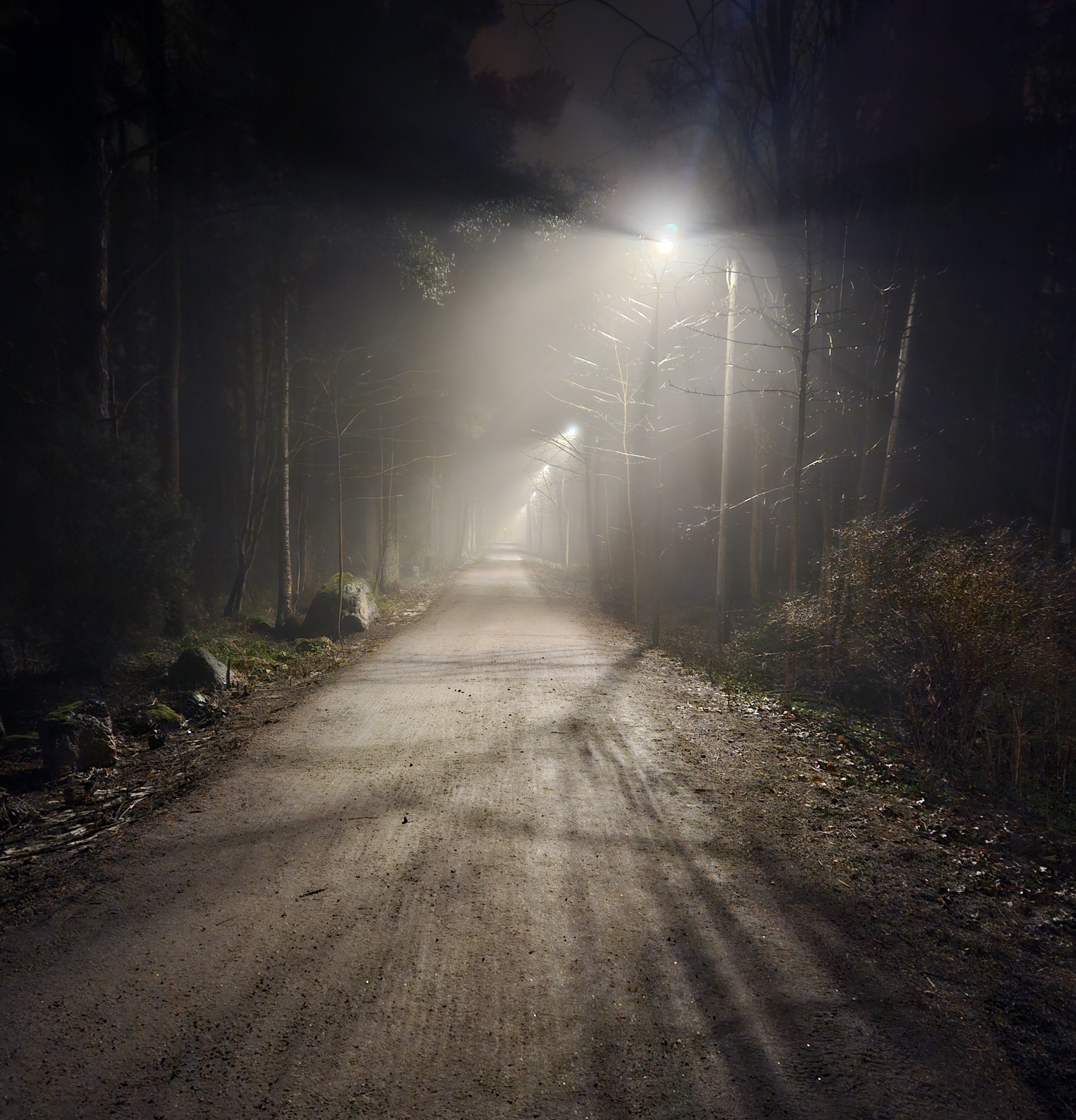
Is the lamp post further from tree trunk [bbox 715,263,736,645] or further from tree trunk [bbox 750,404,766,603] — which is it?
tree trunk [bbox 750,404,766,603]

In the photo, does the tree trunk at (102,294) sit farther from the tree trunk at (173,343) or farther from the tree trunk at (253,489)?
the tree trunk at (253,489)

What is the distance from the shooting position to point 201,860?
423cm

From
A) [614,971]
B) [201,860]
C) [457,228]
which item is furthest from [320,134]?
[614,971]

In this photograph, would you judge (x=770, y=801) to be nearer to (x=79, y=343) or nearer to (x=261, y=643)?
(x=261, y=643)

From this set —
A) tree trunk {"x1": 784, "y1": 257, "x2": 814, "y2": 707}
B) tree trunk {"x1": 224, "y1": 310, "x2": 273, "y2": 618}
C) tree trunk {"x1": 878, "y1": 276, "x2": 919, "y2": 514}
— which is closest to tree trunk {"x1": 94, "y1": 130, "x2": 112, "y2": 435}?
tree trunk {"x1": 224, "y1": 310, "x2": 273, "y2": 618}

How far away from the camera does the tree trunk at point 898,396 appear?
12.2 m

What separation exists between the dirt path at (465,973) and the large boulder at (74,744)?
1489mm

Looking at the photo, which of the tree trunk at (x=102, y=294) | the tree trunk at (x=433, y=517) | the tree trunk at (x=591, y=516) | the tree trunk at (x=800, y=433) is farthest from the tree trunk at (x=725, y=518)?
the tree trunk at (x=433, y=517)

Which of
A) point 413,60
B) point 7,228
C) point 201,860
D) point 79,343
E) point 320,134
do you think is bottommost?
point 201,860

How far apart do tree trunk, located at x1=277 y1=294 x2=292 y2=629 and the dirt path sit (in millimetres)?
9790

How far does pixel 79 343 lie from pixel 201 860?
9.77 m

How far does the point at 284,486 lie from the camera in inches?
590

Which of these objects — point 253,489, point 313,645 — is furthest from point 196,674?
point 253,489

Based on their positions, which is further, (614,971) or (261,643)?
(261,643)
